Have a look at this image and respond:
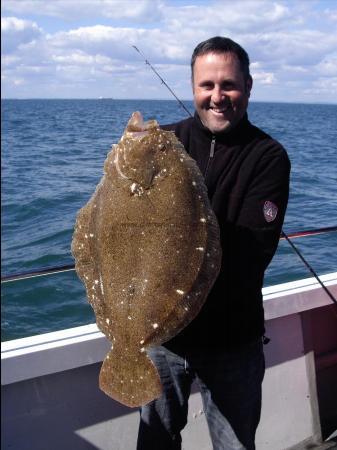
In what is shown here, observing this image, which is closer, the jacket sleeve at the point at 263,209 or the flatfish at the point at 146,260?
the flatfish at the point at 146,260

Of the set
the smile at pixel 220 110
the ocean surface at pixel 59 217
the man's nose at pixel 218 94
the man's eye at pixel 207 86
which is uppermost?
the man's eye at pixel 207 86

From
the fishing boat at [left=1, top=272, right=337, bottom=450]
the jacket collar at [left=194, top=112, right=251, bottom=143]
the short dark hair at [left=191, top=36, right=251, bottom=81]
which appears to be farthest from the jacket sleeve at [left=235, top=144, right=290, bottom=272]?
the fishing boat at [left=1, top=272, right=337, bottom=450]

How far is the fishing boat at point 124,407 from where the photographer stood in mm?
2838

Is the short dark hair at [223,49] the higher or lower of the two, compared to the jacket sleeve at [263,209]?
higher

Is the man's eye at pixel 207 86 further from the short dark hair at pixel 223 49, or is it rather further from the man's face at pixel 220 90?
the short dark hair at pixel 223 49

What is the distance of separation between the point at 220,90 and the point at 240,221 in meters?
0.60

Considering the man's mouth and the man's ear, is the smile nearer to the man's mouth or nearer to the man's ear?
the man's mouth

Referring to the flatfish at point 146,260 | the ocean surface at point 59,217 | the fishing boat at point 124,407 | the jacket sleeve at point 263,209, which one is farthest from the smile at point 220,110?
the fishing boat at point 124,407

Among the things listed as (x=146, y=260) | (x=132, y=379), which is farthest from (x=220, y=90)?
(x=132, y=379)

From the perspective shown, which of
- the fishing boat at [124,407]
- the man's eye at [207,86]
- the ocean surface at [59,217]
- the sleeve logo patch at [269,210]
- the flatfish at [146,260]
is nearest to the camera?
the flatfish at [146,260]

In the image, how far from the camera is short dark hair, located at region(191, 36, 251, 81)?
7.77ft

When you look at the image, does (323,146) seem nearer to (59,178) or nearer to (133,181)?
(59,178)

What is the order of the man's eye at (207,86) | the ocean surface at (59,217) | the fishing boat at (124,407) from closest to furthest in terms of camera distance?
the man's eye at (207,86)
the fishing boat at (124,407)
the ocean surface at (59,217)

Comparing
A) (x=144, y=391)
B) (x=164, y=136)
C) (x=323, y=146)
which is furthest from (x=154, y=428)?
(x=323, y=146)
